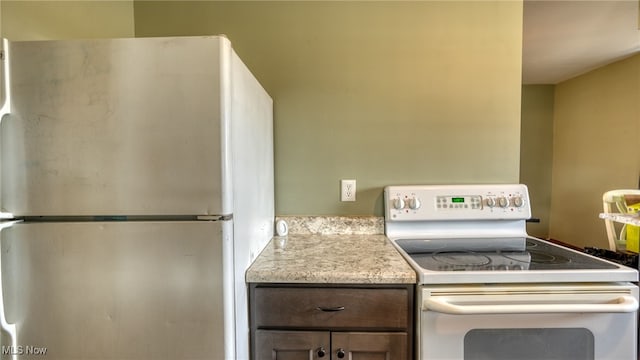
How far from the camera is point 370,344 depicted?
933 mm

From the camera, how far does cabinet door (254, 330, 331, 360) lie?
0.94m

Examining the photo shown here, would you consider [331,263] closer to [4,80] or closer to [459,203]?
[459,203]

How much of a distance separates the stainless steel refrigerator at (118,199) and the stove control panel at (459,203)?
0.93 meters

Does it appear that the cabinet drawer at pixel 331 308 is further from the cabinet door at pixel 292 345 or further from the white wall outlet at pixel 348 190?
the white wall outlet at pixel 348 190

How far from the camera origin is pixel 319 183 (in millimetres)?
1522

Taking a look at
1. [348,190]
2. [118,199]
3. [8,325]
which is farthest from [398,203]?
[8,325]

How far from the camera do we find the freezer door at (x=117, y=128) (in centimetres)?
75

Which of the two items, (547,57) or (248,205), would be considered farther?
(547,57)

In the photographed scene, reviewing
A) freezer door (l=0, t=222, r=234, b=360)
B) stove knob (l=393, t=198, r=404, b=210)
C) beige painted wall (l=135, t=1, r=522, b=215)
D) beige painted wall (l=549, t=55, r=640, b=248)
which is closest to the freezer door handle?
freezer door (l=0, t=222, r=234, b=360)

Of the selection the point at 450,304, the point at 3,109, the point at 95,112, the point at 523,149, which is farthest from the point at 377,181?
the point at 523,149

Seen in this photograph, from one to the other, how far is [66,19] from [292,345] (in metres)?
1.53

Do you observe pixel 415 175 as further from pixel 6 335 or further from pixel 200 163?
pixel 6 335

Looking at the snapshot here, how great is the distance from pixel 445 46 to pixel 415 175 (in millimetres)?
709

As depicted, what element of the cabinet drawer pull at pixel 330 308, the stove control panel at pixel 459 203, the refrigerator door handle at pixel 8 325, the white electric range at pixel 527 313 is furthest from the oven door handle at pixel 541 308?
the refrigerator door handle at pixel 8 325
